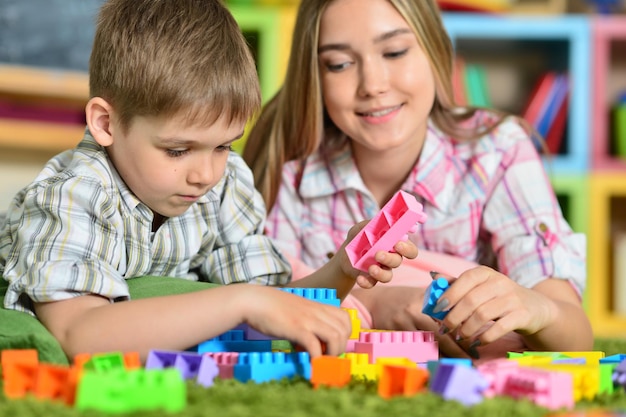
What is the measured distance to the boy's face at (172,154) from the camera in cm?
111

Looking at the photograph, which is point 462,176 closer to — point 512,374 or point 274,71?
point 512,374

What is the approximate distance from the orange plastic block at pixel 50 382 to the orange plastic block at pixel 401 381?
29cm

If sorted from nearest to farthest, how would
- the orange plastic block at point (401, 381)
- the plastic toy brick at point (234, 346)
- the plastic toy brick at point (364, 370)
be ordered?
1. the orange plastic block at point (401, 381)
2. the plastic toy brick at point (364, 370)
3. the plastic toy brick at point (234, 346)

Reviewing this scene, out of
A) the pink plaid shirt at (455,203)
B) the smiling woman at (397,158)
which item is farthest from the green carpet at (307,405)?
the pink plaid shirt at (455,203)

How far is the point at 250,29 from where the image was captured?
2.58m

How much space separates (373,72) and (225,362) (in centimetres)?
72

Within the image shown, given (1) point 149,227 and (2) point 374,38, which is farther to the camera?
(2) point 374,38

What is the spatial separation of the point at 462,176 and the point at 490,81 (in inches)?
52.7

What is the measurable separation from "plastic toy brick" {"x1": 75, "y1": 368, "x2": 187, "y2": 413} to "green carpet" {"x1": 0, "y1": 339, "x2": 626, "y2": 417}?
0.06ft

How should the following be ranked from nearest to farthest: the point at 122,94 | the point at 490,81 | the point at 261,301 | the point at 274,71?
1. the point at 261,301
2. the point at 122,94
3. the point at 274,71
4. the point at 490,81

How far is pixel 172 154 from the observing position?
1.12 meters

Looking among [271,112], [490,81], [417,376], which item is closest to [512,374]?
[417,376]

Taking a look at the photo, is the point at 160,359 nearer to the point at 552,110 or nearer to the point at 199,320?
the point at 199,320

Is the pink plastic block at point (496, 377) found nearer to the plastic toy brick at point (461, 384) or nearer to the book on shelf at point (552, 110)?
the plastic toy brick at point (461, 384)
